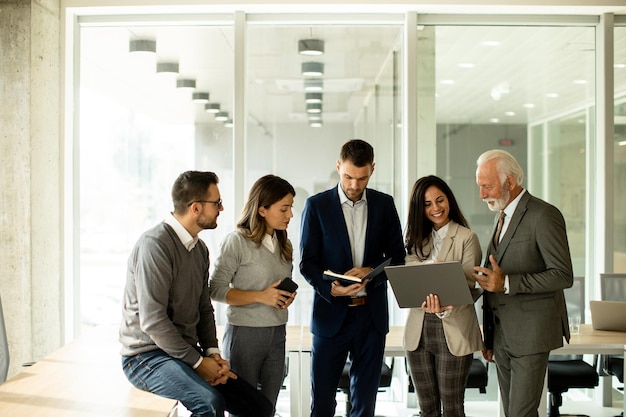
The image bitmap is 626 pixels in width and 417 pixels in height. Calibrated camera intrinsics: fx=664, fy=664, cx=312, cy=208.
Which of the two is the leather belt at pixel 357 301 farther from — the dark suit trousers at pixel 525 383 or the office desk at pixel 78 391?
the office desk at pixel 78 391

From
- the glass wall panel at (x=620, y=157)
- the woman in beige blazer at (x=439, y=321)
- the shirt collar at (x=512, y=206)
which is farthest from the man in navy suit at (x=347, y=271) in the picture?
the glass wall panel at (x=620, y=157)

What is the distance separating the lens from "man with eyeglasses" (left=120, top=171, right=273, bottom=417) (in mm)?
2691

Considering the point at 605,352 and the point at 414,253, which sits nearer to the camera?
the point at 414,253

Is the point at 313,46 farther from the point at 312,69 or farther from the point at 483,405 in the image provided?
the point at 483,405

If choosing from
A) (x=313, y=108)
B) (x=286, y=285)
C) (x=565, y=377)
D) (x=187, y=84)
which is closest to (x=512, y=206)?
(x=286, y=285)

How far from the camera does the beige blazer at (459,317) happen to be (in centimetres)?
307

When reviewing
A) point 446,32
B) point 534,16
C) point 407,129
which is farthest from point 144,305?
point 534,16

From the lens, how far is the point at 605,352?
3953 millimetres

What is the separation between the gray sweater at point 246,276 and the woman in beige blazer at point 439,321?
67cm

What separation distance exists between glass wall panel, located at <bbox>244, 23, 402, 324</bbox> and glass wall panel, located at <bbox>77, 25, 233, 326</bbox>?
0.24 m

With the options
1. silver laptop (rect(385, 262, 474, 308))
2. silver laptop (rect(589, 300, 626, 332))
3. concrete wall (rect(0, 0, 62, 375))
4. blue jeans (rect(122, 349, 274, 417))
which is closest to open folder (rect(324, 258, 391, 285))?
silver laptop (rect(385, 262, 474, 308))

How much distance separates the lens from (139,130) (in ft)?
17.4

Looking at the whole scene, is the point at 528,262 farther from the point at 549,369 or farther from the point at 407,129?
the point at 407,129

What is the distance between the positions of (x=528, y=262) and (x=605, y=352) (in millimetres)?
1454
